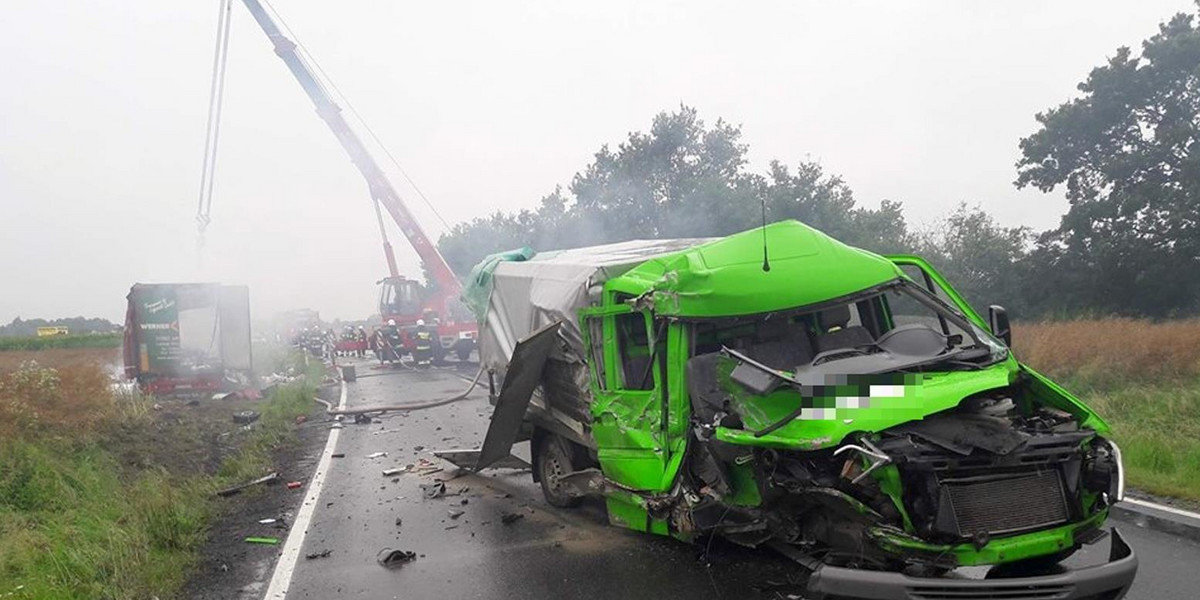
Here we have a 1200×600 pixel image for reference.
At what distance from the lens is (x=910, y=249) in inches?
1085

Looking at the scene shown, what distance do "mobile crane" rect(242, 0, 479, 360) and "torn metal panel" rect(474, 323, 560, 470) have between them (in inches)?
586

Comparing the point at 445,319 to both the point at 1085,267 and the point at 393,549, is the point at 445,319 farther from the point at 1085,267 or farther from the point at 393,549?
the point at 393,549

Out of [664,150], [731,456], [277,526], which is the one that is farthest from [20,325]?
[731,456]

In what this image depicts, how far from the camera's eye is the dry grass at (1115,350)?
12.2 m

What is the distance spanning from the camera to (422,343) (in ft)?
92.3

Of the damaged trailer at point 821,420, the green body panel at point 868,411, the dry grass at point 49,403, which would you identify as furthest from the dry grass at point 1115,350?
the dry grass at point 49,403

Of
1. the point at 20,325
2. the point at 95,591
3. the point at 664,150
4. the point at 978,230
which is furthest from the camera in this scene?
the point at 20,325

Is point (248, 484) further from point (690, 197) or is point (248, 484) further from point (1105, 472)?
point (690, 197)

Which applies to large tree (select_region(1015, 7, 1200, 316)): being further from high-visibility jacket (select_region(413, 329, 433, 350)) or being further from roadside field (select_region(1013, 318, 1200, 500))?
high-visibility jacket (select_region(413, 329, 433, 350))

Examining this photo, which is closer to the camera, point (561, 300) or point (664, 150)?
point (561, 300)

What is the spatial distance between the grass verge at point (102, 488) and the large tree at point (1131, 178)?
20978mm

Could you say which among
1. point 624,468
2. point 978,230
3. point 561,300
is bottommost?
point 624,468

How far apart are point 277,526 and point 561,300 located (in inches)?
130

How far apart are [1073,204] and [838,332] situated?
72.1 ft
